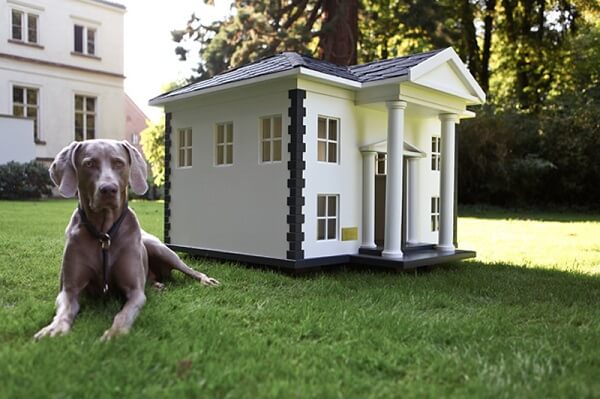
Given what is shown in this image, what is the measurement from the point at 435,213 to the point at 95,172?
5.97 metres

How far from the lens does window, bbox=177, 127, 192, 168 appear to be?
839cm

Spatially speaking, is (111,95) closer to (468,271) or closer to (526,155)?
(526,155)

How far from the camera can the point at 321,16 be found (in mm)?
17516

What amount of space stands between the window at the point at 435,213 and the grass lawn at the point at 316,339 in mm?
1988

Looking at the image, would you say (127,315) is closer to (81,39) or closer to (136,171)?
(136,171)

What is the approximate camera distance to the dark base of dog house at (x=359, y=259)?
6750mm

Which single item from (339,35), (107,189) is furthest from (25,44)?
(107,189)

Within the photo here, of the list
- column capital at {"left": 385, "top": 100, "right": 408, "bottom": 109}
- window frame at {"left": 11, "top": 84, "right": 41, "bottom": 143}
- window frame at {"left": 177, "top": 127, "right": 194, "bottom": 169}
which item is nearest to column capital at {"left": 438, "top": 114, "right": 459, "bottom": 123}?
column capital at {"left": 385, "top": 100, "right": 408, "bottom": 109}

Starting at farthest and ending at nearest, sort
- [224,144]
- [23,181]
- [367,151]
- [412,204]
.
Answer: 1. [23,181]
2. [412,204]
3. [224,144]
4. [367,151]

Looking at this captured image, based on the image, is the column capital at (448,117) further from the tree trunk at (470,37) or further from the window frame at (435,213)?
the tree trunk at (470,37)

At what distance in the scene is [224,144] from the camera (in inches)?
305

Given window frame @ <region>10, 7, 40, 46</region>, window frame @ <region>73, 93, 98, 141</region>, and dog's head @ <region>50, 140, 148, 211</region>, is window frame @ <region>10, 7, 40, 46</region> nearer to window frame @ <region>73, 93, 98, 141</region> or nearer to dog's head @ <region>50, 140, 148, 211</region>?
window frame @ <region>73, 93, 98, 141</region>

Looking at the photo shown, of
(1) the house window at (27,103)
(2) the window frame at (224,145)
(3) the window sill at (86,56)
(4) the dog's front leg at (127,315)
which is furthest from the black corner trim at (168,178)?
(3) the window sill at (86,56)

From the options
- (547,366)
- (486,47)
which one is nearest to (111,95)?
(486,47)
